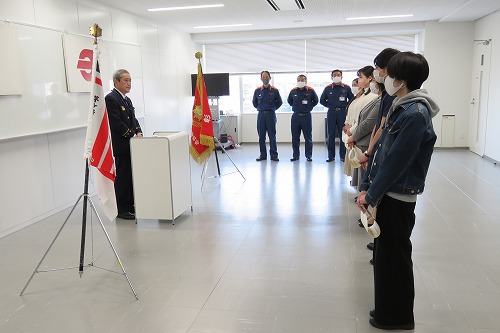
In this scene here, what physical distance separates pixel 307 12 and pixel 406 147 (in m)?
6.23

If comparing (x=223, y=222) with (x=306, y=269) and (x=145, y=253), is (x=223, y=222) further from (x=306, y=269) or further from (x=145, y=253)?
(x=306, y=269)

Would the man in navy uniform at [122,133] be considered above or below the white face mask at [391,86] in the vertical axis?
below

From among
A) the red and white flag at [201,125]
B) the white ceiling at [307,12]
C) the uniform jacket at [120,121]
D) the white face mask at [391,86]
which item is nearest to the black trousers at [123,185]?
the uniform jacket at [120,121]

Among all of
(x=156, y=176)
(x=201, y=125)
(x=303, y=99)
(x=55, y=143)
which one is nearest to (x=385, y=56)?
(x=156, y=176)

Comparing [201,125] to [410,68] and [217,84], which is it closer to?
[217,84]

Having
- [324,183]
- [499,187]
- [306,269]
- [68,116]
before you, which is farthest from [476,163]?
[68,116]

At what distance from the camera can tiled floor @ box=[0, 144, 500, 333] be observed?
2.73m

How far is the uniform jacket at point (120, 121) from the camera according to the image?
15.9 ft

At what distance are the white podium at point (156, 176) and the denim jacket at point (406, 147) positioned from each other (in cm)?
269

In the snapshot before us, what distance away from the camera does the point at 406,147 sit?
2.22m

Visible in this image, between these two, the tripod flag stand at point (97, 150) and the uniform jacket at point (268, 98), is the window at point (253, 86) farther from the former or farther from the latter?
the tripod flag stand at point (97, 150)

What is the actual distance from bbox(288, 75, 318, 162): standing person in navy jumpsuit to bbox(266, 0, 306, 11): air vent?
1.53 metres

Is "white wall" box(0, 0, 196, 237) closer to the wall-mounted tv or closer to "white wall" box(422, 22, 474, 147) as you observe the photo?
the wall-mounted tv

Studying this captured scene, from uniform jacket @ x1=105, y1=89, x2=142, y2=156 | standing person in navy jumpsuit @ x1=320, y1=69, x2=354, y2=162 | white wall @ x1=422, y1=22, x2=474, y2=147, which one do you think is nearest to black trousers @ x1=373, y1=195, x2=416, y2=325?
uniform jacket @ x1=105, y1=89, x2=142, y2=156
